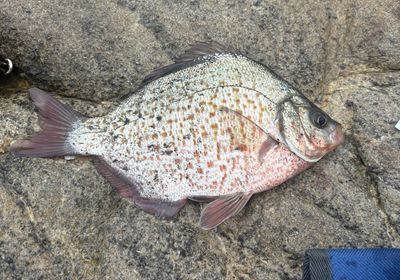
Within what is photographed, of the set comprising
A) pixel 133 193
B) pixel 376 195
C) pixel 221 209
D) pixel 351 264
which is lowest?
pixel 133 193

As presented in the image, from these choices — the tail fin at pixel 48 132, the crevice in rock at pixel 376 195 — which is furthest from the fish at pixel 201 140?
the crevice in rock at pixel 376 195

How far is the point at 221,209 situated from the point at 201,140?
0.40 m

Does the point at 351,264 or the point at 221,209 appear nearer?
the point at 351,264

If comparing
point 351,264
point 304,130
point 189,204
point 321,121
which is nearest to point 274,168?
point 304,130

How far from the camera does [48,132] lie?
2686mm

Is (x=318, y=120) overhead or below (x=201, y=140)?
overhead

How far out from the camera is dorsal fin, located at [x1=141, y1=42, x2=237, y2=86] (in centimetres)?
283

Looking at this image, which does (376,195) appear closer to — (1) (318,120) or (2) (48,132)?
(1) (318,120)

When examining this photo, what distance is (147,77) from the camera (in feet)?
9.32

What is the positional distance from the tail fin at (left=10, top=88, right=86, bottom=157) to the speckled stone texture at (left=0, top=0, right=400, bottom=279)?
2.6 inches

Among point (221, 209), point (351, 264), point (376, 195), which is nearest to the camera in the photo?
point (351, 264)

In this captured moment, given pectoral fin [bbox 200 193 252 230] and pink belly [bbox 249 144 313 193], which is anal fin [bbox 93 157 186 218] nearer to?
pectoral fin [bbox 200 193 252 230]

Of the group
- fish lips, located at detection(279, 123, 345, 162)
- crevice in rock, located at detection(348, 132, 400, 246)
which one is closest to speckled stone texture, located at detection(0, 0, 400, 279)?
crevice in rock, located at detection(348, 132, 400, 246)

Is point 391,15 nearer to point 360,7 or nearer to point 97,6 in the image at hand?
point 360,7
